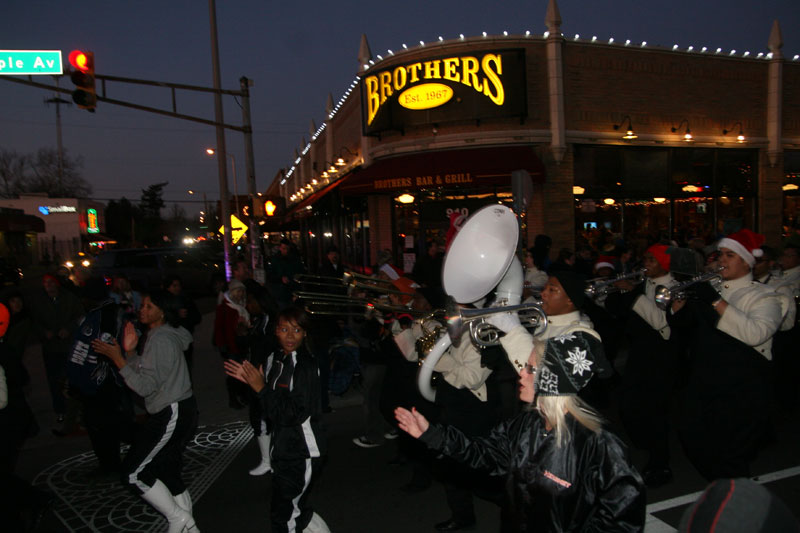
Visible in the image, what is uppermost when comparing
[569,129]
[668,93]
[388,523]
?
[668,93]

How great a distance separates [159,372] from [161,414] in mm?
289

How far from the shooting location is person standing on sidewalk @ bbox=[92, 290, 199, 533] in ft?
11.9

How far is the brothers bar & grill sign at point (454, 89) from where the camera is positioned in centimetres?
1358

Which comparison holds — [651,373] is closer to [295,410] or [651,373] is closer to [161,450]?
[295,410]

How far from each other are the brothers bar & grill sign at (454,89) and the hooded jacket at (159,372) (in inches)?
444

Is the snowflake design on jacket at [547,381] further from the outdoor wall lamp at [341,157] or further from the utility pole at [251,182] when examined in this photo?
the outdoor wall lamp at [341,157]

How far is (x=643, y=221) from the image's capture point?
15.7 m

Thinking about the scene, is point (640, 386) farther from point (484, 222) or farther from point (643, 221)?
point (643, 221)

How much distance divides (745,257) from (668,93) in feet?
43.7

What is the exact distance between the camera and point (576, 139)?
14.3m

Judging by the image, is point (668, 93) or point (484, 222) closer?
point (484, 222)

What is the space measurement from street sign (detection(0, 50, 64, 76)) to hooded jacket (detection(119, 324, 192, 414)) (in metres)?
8.39

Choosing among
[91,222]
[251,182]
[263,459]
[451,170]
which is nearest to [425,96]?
[451,170]

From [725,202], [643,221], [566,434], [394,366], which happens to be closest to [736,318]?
[566,434]
